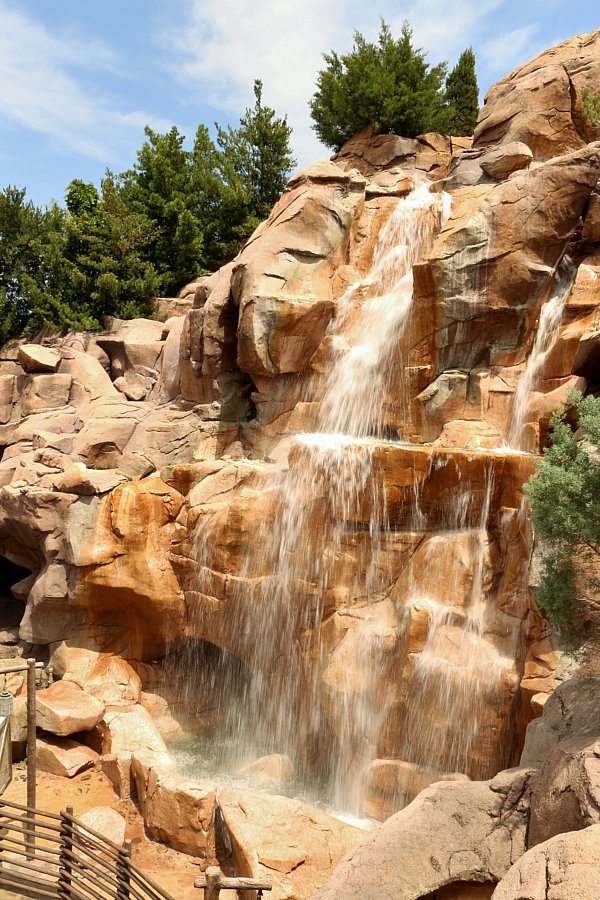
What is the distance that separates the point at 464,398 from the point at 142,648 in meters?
7.26

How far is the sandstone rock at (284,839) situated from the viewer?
23.4 ft

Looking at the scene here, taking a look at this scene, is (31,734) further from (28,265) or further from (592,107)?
(28,265)

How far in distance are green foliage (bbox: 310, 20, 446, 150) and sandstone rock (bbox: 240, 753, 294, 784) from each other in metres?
19.8

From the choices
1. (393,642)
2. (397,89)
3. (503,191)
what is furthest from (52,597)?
(397,89)

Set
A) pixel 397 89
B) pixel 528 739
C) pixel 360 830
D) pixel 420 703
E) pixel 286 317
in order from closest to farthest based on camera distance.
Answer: pixel 528 739 < pixel 360 830 < pixel 420 703 < pixel 286 317 < pixel 397 89

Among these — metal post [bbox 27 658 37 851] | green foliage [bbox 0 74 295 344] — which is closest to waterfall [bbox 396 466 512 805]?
metal post [bbox 27 658 37 851]

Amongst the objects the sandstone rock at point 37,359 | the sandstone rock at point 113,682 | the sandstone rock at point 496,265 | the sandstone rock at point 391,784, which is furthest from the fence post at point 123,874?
the sandstone rock at point 37,359

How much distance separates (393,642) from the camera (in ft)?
30.2

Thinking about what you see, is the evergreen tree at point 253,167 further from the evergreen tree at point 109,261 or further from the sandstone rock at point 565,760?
the sandstone rock at point 565,760

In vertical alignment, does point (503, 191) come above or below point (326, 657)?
above

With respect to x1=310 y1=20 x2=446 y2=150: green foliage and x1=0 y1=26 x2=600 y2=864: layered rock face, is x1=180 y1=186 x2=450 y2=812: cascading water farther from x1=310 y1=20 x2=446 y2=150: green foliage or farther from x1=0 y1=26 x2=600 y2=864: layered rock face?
x1=310 y1=20 x2=446 y2=150: green foliage

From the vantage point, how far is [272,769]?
992 cm

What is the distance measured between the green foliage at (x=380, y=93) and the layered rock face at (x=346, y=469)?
542cm

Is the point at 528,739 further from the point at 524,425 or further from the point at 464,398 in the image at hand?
the point at 464,398
